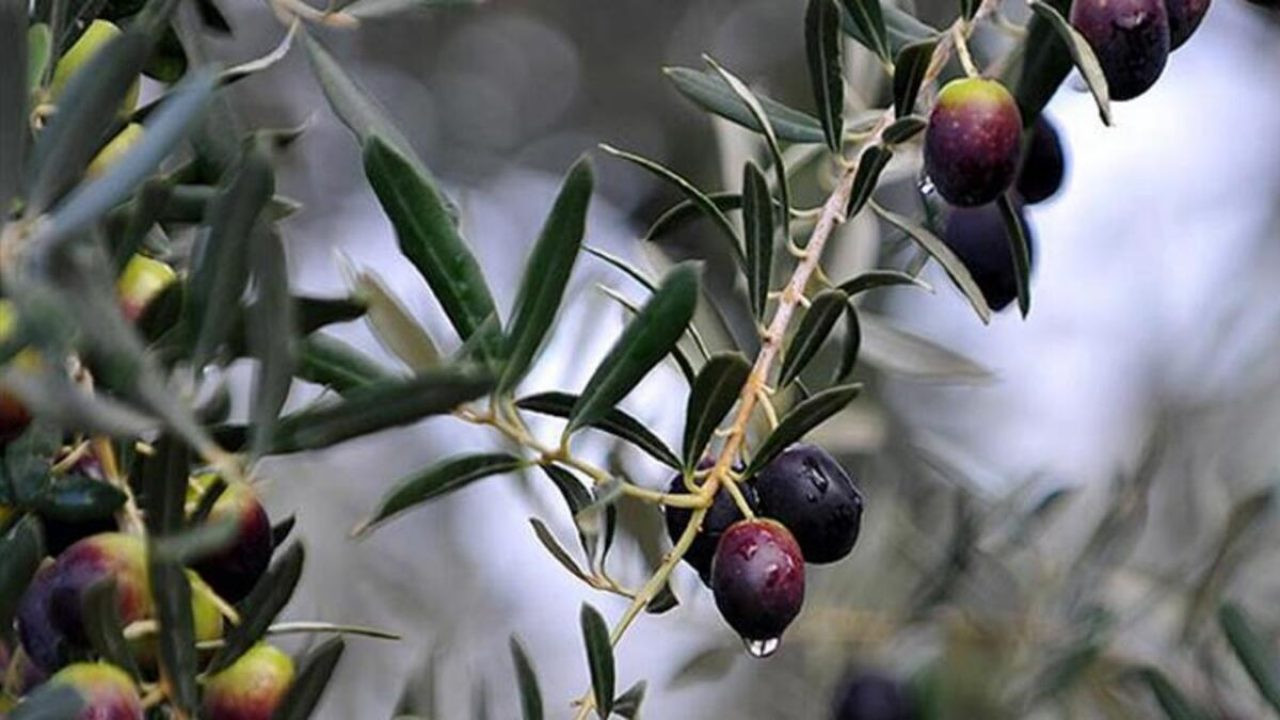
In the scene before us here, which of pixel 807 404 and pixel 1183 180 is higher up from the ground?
A: pixel 807 404

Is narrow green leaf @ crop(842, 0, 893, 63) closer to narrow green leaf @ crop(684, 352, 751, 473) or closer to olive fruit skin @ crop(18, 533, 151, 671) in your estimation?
narrow green leaf @ crop(684, 352, 751, 473)

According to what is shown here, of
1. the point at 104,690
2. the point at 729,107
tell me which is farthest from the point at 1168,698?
the point at 104,690

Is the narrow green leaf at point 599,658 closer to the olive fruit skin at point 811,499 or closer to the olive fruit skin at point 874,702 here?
→ the olive fruit skin at point 811,499

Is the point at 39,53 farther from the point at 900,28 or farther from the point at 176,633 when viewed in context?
the point at 900,28

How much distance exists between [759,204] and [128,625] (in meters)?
0.24

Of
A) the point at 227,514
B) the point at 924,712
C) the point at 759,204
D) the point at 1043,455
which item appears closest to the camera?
the point at 227,514

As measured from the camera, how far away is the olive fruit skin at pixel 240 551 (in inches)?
23.2

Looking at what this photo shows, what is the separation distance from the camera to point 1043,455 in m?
3.01

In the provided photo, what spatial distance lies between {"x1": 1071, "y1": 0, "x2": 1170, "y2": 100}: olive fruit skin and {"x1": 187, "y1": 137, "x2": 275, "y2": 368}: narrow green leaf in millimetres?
316

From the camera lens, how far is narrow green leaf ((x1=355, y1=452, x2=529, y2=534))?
1.96 ft

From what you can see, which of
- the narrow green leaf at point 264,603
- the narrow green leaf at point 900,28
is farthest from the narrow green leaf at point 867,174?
the narrow green leaf at point 264,603

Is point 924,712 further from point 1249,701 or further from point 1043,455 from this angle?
point 1043,455

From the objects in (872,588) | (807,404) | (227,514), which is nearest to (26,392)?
(227,514)

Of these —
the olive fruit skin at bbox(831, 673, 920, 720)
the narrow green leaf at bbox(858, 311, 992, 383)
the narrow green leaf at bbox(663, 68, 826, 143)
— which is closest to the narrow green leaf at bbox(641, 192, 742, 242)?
the narrow green leaf at bbox(663, 68, 826, 143)
